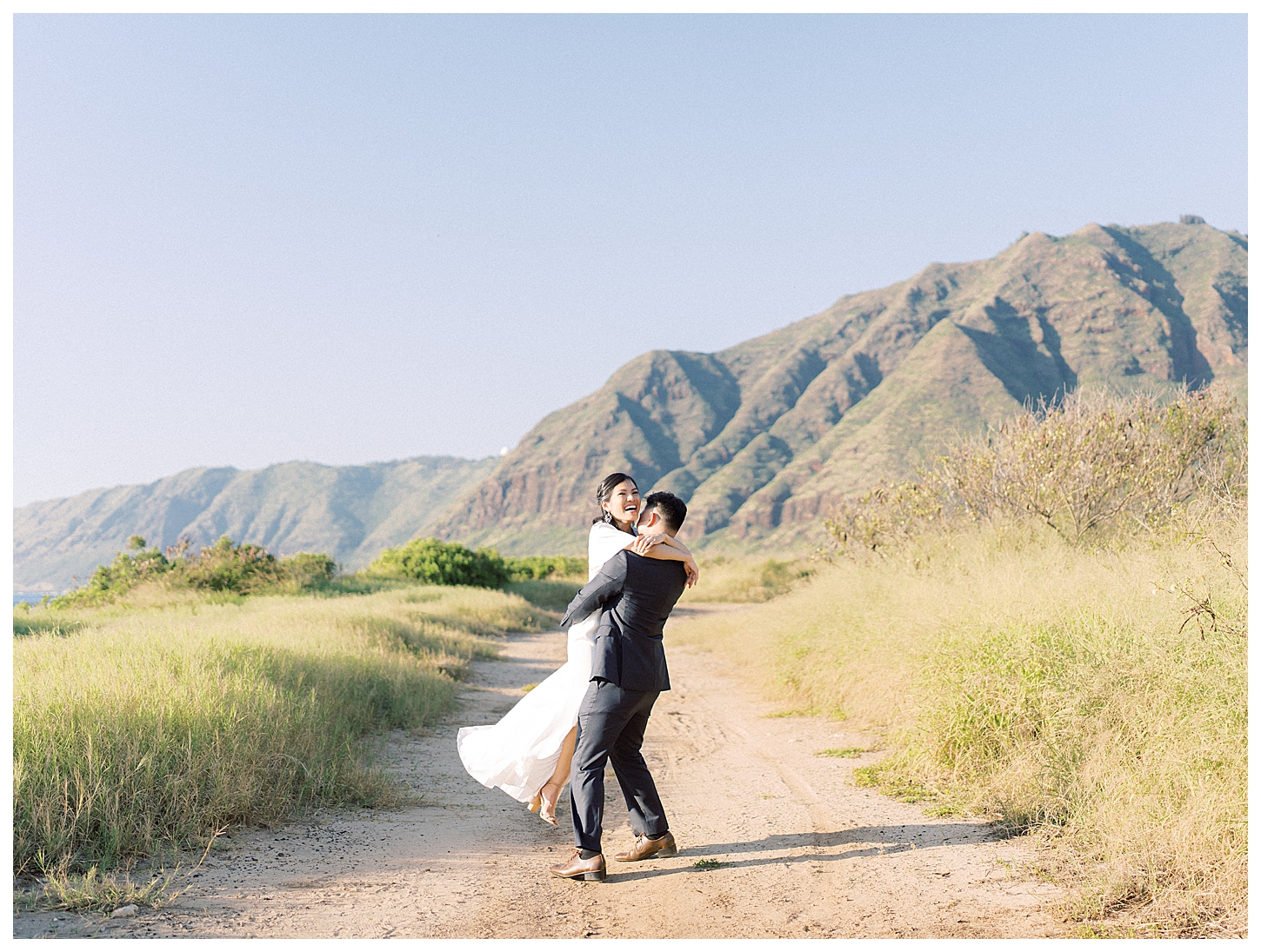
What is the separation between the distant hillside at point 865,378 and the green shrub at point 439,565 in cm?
4701

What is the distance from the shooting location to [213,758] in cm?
540

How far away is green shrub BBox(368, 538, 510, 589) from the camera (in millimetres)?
30922

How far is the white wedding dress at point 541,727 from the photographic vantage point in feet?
16.3

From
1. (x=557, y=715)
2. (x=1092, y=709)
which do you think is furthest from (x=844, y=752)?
(x=557, y=715)

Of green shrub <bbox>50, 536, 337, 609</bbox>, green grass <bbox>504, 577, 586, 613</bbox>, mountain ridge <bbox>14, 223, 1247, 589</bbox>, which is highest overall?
mountain ridge <bbox>14, 223, 1247, 589</bbox>

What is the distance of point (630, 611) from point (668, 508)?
636mm

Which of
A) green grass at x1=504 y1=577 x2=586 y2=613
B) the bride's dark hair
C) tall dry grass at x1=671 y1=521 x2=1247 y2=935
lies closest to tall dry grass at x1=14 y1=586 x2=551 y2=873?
the bride's dark hair

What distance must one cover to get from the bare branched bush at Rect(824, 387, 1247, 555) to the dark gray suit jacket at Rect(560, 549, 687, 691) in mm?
9260

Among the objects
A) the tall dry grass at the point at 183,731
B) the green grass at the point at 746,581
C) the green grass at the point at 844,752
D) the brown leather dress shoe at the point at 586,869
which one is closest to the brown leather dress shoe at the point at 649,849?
the brown leather dress shoe at the point at 586,869

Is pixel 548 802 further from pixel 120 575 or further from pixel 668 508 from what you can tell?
pixel 120 575

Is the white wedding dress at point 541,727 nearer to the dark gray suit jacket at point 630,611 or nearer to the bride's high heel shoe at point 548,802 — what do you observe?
the bride's high heel shoe at point 548,802

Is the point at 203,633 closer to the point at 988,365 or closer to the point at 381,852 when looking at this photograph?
the point at 381,852

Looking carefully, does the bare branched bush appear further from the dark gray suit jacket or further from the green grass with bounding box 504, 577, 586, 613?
the green grass with bounding box 504, 577, 586, 613

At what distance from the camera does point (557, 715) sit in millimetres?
5082
